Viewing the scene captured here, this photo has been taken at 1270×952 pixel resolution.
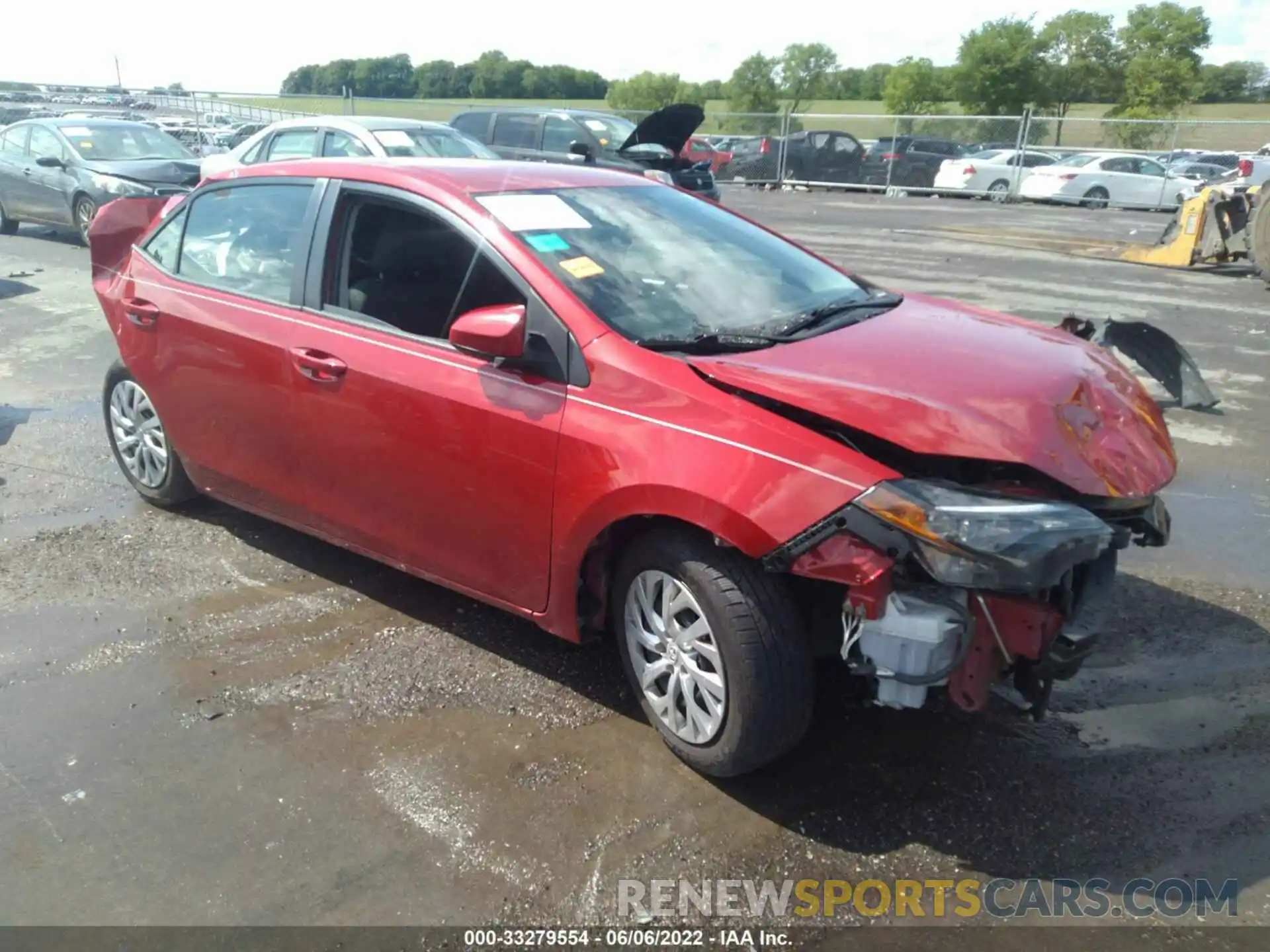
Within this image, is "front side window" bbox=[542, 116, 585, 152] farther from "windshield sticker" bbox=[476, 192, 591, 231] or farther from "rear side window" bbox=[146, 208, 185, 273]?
"windshield sticker" bbox=[476, 192, 591, 231]

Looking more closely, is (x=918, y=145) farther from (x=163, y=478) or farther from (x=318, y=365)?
(x=318, y=365)

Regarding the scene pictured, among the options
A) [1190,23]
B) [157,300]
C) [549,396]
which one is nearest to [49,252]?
[157,300]

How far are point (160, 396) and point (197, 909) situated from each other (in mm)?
2846

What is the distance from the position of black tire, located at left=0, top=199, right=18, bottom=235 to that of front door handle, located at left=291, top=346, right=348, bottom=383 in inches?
554

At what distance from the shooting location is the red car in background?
87.8ft

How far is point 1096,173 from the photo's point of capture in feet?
79.0

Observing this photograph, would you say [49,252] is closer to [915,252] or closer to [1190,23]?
[915,252]

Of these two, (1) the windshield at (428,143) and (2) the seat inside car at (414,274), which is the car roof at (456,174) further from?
(1) the windshield at (428,143)

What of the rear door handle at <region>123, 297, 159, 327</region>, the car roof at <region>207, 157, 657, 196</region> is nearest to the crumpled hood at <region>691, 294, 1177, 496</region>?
the car roof at <region>207, 157, 657, 196</region>

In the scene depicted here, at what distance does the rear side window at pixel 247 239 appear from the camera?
4.19 metres

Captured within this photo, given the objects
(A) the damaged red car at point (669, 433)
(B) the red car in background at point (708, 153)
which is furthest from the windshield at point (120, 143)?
(B) the red car in background at point (708, 153)

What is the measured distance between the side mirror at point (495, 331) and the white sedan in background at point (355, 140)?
27.8ft

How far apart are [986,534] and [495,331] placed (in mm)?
1622

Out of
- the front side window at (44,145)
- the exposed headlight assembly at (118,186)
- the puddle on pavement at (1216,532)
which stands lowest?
the puddle on pavement at (1216,532)
